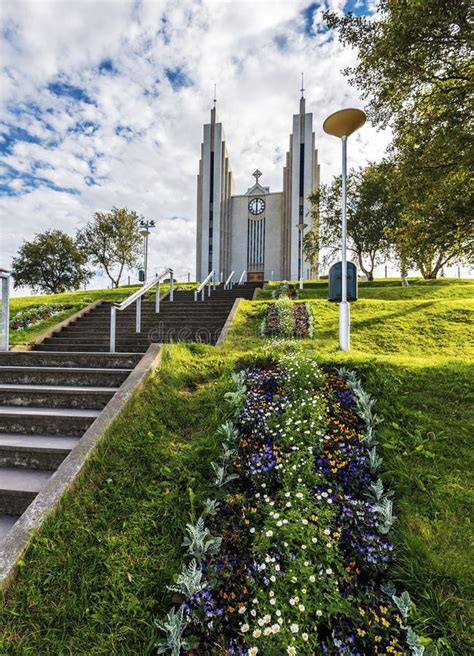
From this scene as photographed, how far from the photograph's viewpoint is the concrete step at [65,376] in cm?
429

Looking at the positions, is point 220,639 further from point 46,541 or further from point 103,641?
point 46,541

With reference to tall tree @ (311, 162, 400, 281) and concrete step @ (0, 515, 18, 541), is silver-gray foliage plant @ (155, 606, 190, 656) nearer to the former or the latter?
concrete step @ (0, 515, 18, 541)

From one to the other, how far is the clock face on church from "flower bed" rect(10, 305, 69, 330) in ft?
97.3

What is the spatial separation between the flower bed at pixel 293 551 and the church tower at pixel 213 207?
31.6 m

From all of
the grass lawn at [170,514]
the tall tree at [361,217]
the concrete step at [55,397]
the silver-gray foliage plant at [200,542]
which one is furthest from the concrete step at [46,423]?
the tall tree at [361,217]

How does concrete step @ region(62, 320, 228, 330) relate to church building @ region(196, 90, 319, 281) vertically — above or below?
below

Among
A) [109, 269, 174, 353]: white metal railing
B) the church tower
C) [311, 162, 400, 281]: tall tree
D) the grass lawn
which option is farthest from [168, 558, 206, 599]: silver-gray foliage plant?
the church tower

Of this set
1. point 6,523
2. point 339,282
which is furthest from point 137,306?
point 6,523

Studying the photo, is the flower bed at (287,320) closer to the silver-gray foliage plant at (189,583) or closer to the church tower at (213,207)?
the silver-gray foliage plant at (189,583)

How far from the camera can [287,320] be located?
23.5 feet

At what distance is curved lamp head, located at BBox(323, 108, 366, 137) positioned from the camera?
16.6ft

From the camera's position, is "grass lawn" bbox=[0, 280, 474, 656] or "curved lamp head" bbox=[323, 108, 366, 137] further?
"curved lamp head" bbox=[323, 108, 366, 137]

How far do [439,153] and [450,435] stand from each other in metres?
5.89

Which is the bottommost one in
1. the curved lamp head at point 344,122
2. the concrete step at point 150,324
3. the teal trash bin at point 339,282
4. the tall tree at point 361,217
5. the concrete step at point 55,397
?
the concrete step at point 55,397
